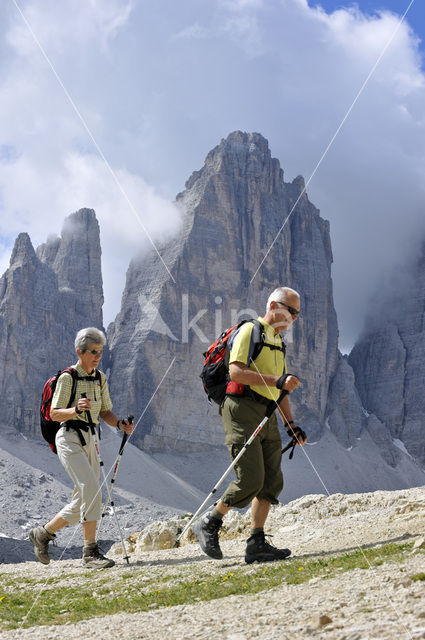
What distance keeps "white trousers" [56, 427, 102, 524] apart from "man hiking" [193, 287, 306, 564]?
151 centimetres

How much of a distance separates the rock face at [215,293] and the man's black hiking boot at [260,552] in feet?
371

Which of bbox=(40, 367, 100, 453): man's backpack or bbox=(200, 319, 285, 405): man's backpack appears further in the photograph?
bbox=(40, 367, 100, 453): man's backpack

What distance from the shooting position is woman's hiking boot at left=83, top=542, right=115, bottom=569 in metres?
8.81

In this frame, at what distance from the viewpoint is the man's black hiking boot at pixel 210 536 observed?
7.64 m

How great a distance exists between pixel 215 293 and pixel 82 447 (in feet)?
414

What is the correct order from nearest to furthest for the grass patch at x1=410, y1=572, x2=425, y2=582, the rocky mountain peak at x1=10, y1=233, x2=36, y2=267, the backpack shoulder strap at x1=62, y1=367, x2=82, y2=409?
the grass patch at x1=410, y1=572, x2=425, y2=582, the backpack shoulder strap at x1=62, y1=367, x2=82, y2=409, the rocky mountain peak at x1=10, y1=233, x2=36, y2=267

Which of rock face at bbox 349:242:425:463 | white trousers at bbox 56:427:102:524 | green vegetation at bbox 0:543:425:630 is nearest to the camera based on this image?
green vegetation at bbox 0:543:425:630

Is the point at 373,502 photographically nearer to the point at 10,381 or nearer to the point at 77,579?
the point at 77,579

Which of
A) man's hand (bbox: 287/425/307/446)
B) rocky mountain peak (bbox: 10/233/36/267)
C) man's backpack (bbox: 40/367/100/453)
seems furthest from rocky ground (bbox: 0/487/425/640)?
rocky mountain peak (bbox: 10/233/36/267)

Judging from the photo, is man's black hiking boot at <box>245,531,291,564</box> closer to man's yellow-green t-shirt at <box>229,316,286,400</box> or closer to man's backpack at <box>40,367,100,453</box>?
man's yellow-green t-shirt at <box>229,316,286,400</box>

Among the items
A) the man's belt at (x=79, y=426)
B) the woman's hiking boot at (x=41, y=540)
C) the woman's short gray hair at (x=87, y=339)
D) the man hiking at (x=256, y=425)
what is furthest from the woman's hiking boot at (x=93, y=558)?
the woman's short gray hair at (x=87, y=339)

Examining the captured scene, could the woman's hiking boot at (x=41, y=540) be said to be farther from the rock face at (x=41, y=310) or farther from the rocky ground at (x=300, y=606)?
the rock face at (x=41, y=310)

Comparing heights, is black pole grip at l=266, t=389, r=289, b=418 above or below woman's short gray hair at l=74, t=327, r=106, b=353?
below

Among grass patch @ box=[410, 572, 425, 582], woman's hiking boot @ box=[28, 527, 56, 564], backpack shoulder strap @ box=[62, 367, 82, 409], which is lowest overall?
woman's hiking boot @ box=[28, 527, 56, 564]
